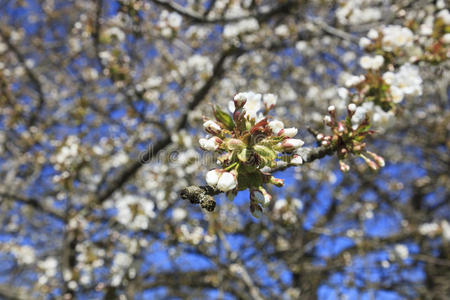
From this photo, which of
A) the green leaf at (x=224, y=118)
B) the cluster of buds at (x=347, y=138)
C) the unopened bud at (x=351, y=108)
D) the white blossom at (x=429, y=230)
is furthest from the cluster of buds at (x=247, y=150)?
the white blossom at (x=429, y=230)

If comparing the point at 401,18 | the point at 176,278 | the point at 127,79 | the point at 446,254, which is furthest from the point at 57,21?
the point at 446,254

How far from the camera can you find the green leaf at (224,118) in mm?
1115

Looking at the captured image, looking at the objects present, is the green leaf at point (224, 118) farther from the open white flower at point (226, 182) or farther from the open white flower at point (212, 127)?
the open white flower at point (226, 182)

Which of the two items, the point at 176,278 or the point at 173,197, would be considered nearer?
the point at 173,197

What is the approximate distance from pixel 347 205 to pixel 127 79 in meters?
4.97

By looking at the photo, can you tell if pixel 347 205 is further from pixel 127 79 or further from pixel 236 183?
pixel 236 183

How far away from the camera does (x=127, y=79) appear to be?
3.25 metres

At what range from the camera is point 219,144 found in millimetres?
1061

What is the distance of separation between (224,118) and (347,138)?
506 mm

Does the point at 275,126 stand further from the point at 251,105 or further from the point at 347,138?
the point at 347,138

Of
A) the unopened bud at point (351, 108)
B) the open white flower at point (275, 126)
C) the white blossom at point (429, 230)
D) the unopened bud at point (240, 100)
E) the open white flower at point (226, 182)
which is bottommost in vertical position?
the open white flower at point (226, 182)

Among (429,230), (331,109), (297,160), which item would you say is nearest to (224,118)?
(297,160)

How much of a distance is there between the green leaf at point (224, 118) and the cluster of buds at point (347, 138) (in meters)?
0.37

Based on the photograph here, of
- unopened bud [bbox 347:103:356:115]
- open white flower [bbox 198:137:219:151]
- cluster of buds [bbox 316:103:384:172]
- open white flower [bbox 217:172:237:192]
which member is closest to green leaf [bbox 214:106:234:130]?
open white flower [bbox 198:137:219:151]
